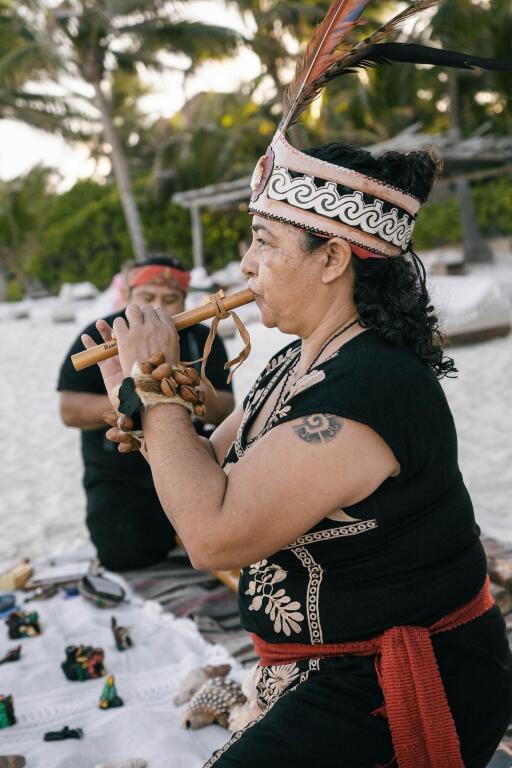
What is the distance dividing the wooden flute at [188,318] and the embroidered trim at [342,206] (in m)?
0.27

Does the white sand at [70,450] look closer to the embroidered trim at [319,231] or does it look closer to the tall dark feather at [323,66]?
the embroidered trim at [319,231]

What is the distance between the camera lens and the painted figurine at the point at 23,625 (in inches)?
121

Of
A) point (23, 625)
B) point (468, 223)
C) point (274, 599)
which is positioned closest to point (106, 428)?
point (23, 625)

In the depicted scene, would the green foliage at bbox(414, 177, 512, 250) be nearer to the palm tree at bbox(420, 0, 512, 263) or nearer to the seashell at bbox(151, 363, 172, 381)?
Answer: the palm tree at bbox(420, 0, 512, 263)

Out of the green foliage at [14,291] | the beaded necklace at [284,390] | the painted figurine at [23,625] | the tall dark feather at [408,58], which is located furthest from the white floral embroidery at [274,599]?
the green foliage at [14,291]

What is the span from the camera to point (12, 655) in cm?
291

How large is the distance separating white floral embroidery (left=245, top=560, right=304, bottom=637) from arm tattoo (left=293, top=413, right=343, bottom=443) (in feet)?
1.26

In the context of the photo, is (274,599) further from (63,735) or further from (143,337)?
(63,735)

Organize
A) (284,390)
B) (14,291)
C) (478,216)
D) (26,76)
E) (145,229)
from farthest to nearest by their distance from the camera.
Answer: (14,291) → (145,229) → (478,216) → (26,76) → (284,390)

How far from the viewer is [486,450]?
531 centimetres

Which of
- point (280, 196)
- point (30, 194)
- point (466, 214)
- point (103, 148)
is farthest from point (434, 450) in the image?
point (103, 148)

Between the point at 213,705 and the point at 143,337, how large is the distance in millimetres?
1293

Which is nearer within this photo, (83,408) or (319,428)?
(319,428)

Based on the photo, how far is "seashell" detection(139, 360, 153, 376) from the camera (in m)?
1.63
